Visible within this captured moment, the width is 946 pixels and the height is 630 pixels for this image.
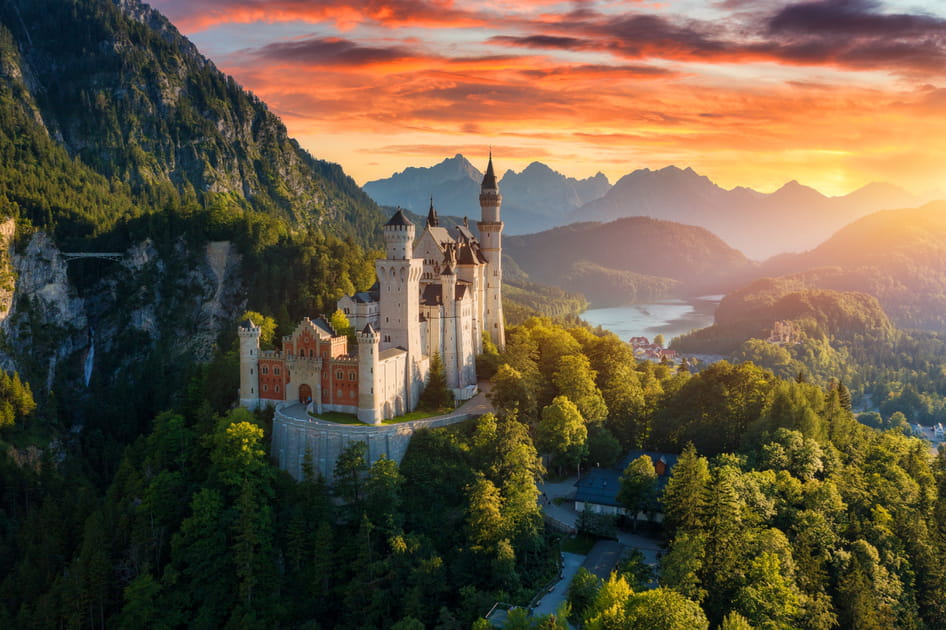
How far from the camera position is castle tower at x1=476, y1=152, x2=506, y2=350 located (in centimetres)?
7056

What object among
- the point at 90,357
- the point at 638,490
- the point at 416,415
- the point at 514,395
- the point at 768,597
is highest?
the point at 514,395

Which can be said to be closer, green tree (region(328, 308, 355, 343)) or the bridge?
green tree (region(328, 308, 355, 343))

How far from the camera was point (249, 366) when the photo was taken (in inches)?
2159

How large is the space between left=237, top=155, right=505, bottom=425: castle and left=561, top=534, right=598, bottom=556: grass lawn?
1602 cm

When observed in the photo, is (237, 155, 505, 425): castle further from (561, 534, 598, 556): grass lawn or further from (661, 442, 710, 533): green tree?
(661, 442, 710, 533): green tree

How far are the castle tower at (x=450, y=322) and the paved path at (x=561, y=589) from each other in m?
21.1

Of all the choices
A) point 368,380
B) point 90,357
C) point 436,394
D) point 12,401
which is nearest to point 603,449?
point 436,394

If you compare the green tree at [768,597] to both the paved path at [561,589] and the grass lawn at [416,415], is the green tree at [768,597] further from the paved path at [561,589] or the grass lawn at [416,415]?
the grass lawn at [416,415]

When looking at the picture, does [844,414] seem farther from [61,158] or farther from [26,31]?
[26,31]

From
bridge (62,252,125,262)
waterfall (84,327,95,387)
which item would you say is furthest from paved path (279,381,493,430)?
bridge (62,252,125,262)

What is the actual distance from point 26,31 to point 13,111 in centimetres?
4417

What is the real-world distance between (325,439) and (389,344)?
10.1 m

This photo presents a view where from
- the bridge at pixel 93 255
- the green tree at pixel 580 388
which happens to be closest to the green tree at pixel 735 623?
the green tree at pixel 580 388

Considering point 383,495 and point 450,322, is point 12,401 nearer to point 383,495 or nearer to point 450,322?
point 450,322
